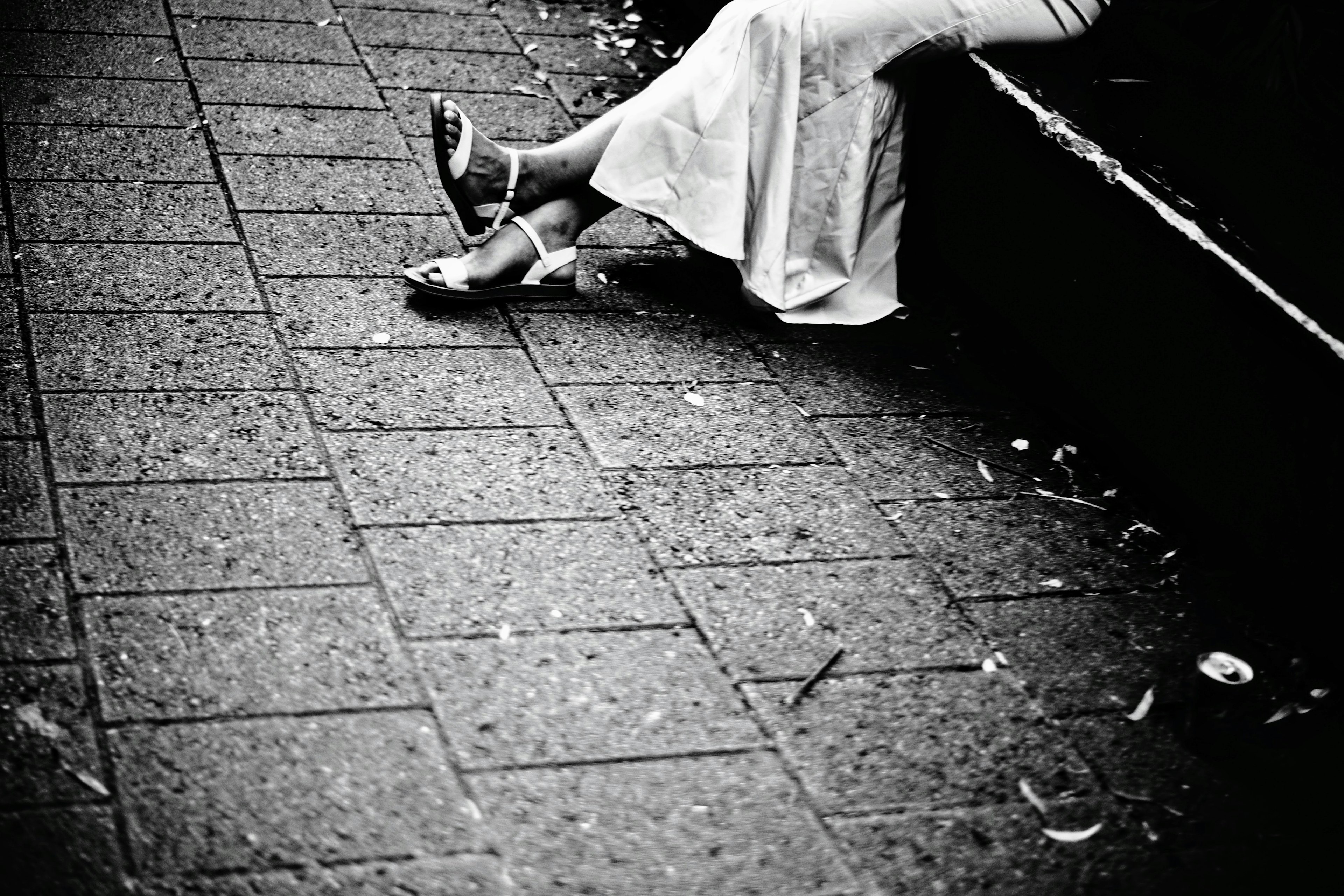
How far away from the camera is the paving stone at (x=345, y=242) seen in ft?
11.8

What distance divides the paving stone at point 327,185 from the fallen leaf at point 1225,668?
8.21 ft

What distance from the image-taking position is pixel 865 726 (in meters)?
2.42

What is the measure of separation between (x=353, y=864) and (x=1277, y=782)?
1684 millimetres

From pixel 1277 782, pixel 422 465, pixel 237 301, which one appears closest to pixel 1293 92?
pixel 1277 782

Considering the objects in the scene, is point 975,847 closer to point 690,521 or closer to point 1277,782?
point 1277,782

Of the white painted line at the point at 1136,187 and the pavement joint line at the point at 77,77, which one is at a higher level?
the white painted line at the point at 1136,187

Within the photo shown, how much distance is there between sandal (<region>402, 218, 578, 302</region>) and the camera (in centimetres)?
348

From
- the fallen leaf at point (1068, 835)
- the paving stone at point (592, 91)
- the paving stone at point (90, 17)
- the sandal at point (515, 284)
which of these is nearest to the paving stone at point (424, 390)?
the sandal at point (515, 284)

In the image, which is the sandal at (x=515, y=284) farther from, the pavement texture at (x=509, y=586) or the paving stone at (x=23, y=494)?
the paving stone at (x=23, y=494)

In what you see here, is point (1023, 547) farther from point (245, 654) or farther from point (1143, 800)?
point (245, 654)

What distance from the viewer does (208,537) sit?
2.60 m

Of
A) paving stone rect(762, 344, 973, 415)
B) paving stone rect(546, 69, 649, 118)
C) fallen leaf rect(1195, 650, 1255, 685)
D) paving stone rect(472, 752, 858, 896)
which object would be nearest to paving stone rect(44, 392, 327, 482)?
paving stone rect(472, 752, 858, 896)

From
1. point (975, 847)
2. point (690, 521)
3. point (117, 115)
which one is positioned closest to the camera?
point (975, 847)

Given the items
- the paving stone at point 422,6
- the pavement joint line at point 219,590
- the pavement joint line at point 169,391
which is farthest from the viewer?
the paving stone at point 422,6
